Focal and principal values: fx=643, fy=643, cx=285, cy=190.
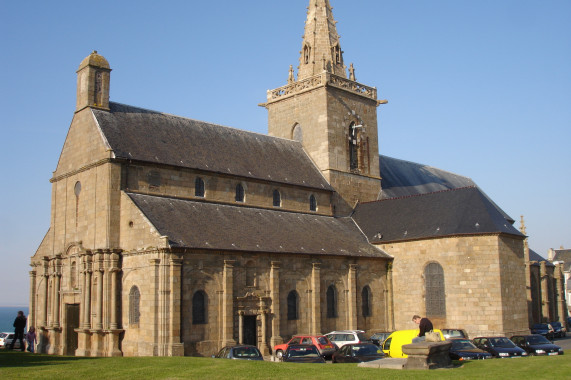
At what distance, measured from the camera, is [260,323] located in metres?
33.5

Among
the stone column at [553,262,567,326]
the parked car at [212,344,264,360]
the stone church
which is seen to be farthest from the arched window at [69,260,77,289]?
the stone column at [553,262,567,326]

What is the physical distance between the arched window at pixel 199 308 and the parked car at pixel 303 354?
6.40 meters

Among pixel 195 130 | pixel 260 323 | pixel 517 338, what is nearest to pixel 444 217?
pixel 517 338

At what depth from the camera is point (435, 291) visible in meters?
38.5

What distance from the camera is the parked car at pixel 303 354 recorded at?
25.6m

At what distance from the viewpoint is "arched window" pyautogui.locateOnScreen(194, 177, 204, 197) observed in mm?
36353

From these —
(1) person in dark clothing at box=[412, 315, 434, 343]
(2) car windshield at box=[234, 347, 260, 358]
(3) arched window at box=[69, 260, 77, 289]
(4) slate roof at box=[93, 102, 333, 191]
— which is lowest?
(2) car windshield at box=[234, 347, 260, 358]

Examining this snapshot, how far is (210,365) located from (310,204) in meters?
22.3

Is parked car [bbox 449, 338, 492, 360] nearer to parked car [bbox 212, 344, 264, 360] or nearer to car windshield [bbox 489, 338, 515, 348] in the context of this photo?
car windshield [bbox 489, 338, 515, 348]

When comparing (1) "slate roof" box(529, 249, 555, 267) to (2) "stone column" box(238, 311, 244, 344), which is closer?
(2) "stone column" box(238, 311, 244, 344)

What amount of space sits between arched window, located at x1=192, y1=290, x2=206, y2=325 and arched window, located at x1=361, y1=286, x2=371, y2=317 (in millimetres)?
11945

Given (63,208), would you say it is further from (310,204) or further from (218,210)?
(310,204)

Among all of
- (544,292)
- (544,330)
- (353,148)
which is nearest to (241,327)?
(353,148)

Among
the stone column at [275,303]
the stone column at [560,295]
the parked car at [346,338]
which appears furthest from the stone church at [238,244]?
the stone column at [560,295]
